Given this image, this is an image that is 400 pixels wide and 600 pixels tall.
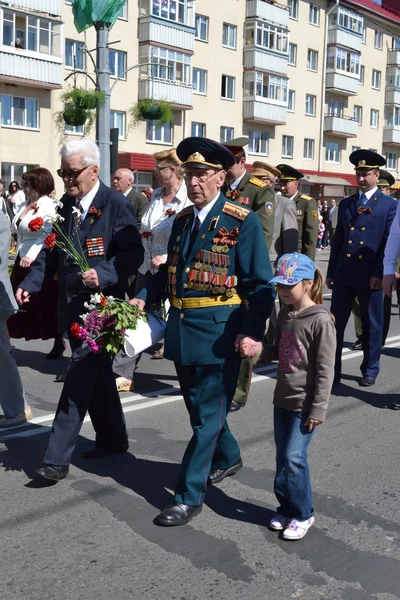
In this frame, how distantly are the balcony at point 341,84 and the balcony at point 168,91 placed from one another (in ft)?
44.9

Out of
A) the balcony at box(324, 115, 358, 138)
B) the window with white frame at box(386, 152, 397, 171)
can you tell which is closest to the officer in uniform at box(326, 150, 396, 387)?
the balcony at box(324, 115, 358, 138)

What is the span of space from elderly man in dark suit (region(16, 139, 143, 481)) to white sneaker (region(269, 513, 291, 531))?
1307mm

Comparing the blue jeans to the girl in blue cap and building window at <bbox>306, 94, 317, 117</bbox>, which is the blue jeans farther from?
building window at <bbox>306, 94, 317, 117</bbox>

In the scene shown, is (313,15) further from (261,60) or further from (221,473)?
(221,473)

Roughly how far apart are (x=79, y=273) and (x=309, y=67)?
47433mm

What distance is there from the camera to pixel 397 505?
14.6ft

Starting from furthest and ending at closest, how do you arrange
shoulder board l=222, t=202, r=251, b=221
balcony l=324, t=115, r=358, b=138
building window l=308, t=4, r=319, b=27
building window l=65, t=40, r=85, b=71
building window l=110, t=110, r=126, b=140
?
balcony l=324, t=115, r=358, b=138 < building window l=308, t=4, r=319, b=27 < building window l=110, t=110, r=126, b=140 < building window l=65, t=40, r=85, b=71 < shoulder board l=222, t=202, r=251, b=221

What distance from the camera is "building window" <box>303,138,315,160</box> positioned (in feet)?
163

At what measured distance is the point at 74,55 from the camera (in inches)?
1367

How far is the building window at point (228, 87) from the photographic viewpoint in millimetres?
42969

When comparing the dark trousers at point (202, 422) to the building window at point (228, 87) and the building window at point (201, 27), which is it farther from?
the building window at point (228, 87)

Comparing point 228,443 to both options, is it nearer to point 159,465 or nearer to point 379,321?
point 159,465

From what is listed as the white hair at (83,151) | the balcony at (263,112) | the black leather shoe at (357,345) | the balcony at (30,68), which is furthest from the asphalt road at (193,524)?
the balcony at (263,112)

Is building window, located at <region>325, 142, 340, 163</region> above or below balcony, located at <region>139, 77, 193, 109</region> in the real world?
below
